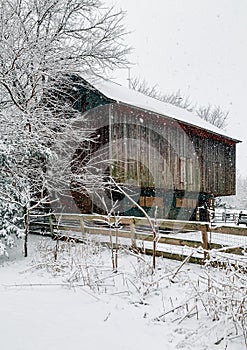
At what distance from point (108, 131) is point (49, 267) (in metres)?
7.19

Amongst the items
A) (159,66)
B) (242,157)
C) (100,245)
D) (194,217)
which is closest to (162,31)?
(159,66)

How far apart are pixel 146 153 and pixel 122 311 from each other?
10.2 m

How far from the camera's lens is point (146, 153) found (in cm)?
1482

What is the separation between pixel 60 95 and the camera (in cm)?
1402

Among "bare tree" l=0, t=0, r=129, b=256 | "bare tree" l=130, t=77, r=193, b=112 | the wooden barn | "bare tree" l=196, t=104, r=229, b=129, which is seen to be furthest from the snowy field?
"bare tree" l=196, t=104, r=229, b=129

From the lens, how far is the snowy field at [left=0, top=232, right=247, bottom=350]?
3.91 m

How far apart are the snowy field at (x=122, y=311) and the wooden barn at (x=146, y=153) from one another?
248 inches

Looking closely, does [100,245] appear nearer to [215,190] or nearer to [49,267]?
[49,267]

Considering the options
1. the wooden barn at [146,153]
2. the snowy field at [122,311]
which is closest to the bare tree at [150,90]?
the wooden barn at [146,153]

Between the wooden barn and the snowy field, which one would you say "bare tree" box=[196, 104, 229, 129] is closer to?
the wooden barn

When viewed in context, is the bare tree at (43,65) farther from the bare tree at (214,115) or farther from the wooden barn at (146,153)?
the bare tree at (214,115)

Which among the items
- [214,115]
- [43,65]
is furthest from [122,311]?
[214,115]

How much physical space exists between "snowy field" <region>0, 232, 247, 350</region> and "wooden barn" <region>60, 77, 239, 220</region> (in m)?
6.30

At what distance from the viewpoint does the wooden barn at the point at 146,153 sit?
535 inches
